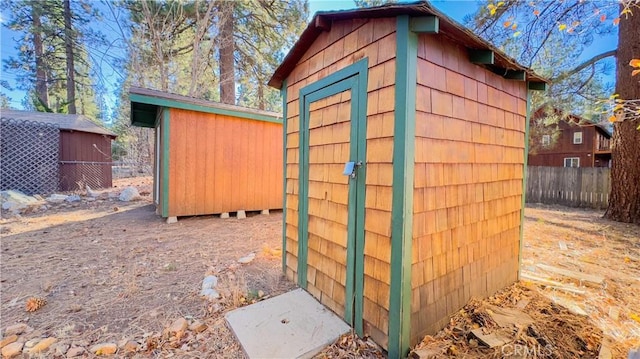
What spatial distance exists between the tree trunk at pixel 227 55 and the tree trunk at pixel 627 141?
32.3 ft

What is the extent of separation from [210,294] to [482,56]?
120 inches

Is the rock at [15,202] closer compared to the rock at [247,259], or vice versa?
the rock at [247,259]

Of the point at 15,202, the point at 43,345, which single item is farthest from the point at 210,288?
the point at 15,202

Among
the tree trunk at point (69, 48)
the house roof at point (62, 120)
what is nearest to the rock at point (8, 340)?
the house roof at point (62, 120)

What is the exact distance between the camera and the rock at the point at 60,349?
71.3 inches

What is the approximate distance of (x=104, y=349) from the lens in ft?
6.04

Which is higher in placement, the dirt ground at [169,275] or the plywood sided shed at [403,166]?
the plywood sided shed at [403,166]

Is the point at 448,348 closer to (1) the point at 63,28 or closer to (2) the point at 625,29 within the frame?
(2) the point at 625,29

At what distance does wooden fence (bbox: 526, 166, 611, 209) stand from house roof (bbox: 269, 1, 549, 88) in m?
7.59

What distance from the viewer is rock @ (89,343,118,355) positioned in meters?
1.83

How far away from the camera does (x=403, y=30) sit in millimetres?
1657

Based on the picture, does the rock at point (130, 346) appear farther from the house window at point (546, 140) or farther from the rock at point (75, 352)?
the house window at point (546, 140)

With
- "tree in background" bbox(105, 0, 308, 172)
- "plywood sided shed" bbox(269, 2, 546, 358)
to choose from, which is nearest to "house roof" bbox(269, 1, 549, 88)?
"plywood sided shed" bbox(269, 2, 546, 358)

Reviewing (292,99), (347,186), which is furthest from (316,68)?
(347,186)
